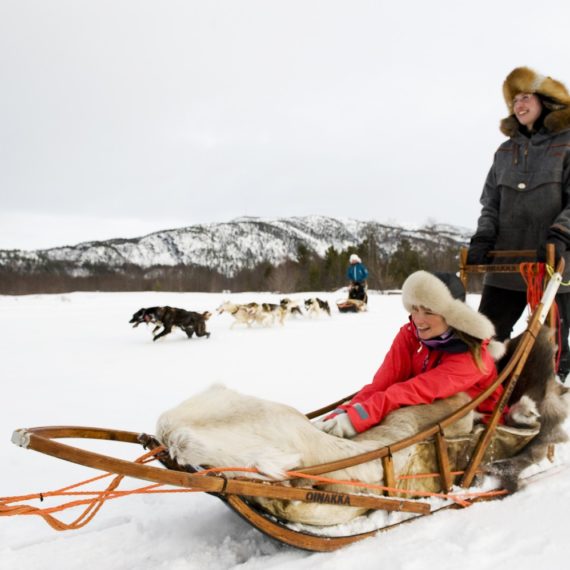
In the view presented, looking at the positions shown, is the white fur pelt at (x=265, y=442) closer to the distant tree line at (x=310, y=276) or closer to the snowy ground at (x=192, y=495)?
the snowy ground at (x=192, y=495)

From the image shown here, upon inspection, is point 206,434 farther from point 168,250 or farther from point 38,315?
point 168,250

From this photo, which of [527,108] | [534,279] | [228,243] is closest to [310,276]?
[527,108]

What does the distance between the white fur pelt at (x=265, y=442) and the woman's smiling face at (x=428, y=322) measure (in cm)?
42

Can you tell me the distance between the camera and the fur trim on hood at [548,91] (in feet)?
7.95

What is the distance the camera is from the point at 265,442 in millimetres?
1573

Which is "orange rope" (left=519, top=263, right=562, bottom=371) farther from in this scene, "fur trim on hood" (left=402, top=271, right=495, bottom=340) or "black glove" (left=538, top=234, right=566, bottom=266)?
"fur trim on hood" (left=402, top=271, right=495, bottom=340)

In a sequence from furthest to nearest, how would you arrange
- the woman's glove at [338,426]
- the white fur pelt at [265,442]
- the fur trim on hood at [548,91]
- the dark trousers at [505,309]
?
the dark trousers at [505,309], the fur trim on hood at [548,91], the woman's glove at [338,426], the white fur pelt at [265,442]

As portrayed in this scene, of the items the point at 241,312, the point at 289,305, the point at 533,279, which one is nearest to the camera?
the point at 533,279

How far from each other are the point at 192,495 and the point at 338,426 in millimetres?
770

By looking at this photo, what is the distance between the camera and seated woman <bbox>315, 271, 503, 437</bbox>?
1941 millimetres

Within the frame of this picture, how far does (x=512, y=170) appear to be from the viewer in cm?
266

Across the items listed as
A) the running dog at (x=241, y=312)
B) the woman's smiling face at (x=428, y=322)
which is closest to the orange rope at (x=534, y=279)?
the woman's smiling face at (x=428, y=322)

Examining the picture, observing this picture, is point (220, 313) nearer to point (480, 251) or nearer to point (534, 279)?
point (480, 251)

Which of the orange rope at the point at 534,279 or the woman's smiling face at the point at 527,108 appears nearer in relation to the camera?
the orange rope at the point at 534,279
